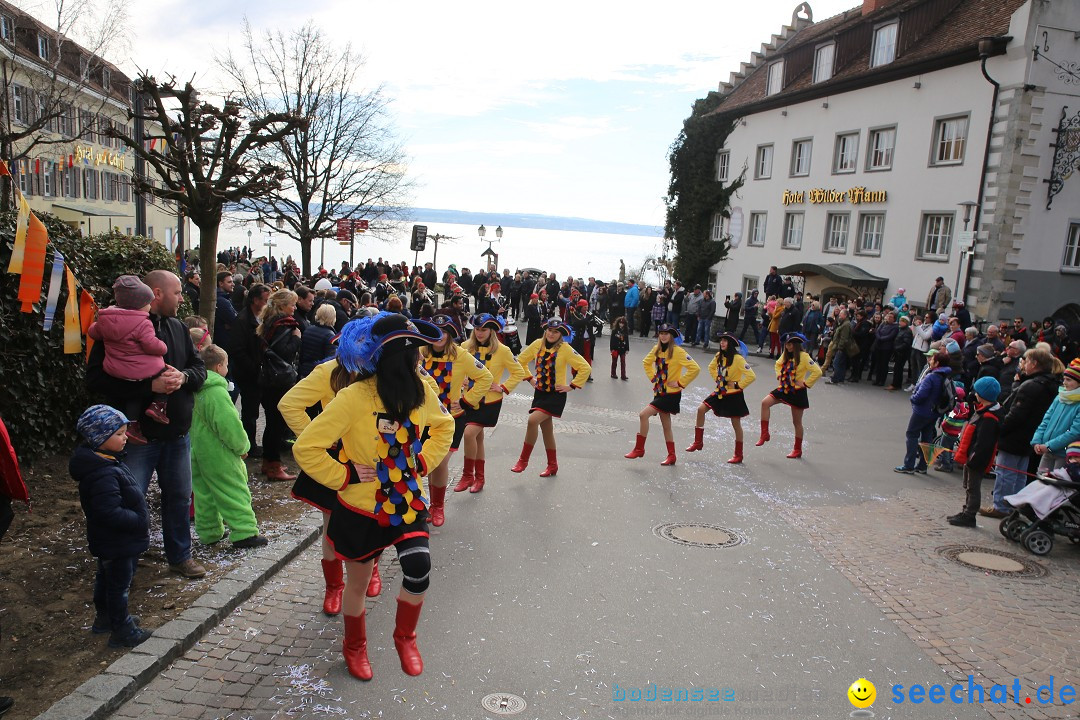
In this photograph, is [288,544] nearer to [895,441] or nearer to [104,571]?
[104,571]

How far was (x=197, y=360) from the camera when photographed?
5.59m

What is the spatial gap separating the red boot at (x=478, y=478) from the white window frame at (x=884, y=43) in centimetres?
2499

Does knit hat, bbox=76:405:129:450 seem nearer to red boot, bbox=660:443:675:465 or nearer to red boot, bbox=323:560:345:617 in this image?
red boot, bbox=323:560:345:617

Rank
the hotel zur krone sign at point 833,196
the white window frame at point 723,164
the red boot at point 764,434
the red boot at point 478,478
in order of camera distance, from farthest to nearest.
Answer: the white window frame at point 723,164 < the hotel zur krone sign at point 833,196 < the red boot at point 764,434 < the red boot at point 478,478

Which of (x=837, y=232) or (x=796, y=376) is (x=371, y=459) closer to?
(x=796, y=376)

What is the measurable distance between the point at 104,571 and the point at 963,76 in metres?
26.4

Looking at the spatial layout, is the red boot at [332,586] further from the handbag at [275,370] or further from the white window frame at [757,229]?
the white window frame at [757,229]

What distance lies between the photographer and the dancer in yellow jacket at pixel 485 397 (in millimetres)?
8102

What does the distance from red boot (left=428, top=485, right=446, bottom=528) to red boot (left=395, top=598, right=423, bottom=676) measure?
8.51 ft

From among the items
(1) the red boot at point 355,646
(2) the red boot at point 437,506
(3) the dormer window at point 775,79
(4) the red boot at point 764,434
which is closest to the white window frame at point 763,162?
(3) the dormer window at point 775,79

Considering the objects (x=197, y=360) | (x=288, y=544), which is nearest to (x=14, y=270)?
(x=197, y=360)

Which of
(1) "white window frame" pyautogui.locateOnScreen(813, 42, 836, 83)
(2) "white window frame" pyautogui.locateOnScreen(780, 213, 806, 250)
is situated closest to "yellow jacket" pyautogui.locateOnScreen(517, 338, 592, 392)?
(2) "white window frame" pyautogui.locateOnScreen(780, 213, 806, 250)

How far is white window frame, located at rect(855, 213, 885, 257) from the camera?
87.5ft

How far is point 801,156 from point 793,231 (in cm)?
303
